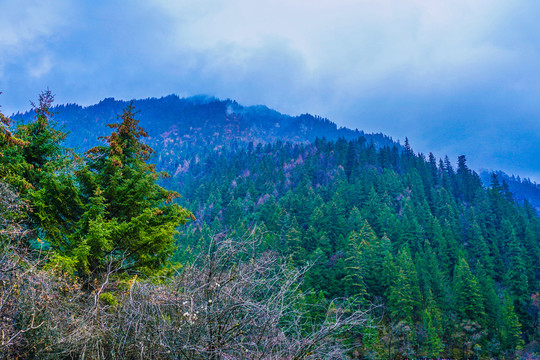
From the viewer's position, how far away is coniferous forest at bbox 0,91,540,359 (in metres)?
4.46

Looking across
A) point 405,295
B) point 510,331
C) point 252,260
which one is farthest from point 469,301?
point 252,260

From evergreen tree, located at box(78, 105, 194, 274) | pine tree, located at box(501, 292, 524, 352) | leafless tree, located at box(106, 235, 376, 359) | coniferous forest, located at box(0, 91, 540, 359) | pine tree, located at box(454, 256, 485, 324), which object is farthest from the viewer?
pine tree, located at box(454, 256, 485, 324)

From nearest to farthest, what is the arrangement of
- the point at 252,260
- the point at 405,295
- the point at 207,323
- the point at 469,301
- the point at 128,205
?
1. the point at 207,323
2. the point at 252,260
3. the point at 128,205
4. the point at 405,295
5. the point at 469,301

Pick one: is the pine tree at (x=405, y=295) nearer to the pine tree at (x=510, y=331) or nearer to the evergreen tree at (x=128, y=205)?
the pine tree at (x=510, y=331)

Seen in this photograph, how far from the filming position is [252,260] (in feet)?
15.4

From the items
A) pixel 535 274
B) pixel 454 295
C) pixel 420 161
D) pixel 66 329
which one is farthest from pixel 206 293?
pixel 420 161

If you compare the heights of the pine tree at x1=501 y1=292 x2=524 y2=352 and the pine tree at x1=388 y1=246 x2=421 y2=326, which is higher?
the pine tree at x1=388 y1=246 x2=421 y2=326

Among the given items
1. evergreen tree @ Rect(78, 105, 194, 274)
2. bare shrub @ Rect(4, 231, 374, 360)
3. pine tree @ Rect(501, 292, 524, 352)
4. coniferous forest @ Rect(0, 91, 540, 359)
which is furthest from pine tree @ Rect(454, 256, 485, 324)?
bare shrub @ Rect(4, 231, 374, 360)

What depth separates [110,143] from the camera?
10.2 metres

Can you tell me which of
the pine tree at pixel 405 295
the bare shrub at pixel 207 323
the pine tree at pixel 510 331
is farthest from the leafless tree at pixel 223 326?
the pine tree at pixel 510 331

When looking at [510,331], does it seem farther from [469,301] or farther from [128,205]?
[128,205]

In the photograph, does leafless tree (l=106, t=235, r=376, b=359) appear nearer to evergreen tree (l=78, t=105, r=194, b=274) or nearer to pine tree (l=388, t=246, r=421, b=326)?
evergreen tree (l=78, t=105, r=194, b=274)

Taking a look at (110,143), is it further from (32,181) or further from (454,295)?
(454,295)

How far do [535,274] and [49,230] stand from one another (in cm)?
6775
